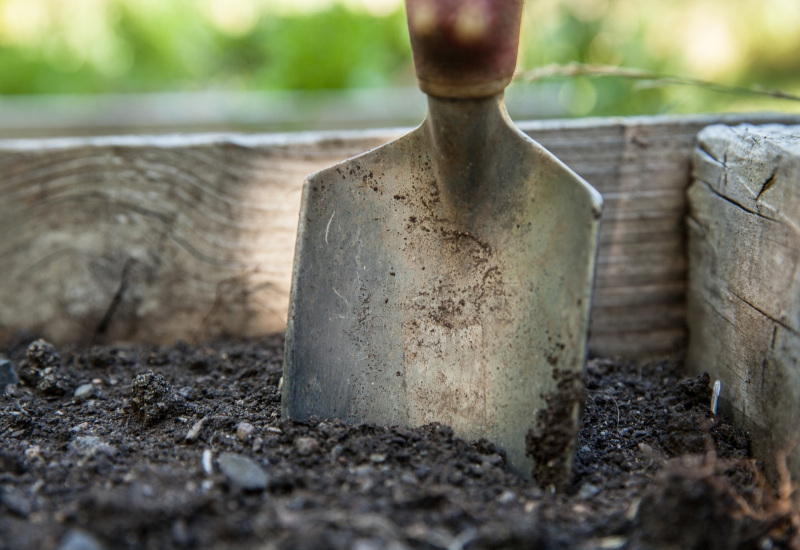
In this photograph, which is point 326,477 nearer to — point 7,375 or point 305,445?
point 305,445

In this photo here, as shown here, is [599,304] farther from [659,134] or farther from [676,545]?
[676,545]

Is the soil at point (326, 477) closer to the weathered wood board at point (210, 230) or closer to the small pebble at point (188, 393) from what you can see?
the small pebble at point (188, 393)

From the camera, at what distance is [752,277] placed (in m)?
1.22

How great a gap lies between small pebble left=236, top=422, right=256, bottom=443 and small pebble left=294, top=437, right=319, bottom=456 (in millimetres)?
84

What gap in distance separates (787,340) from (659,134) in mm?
603

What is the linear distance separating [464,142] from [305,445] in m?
0.52

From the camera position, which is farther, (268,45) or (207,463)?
(268,45)

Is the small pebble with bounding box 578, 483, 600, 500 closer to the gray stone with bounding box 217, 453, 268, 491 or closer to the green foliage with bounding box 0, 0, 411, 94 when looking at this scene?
the gray stone with bounding box 217, 453, 268, 491

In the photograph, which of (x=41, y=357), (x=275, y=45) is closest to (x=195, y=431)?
(x=41, y=357)

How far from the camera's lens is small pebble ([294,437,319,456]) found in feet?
3.61

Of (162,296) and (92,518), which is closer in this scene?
(92,518)

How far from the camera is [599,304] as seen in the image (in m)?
1.65

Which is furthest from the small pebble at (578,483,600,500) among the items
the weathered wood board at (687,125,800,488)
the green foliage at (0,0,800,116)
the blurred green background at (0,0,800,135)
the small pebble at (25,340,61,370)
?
the green foliage at (0,0,800,116)

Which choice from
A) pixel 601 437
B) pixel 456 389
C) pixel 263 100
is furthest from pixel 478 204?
pixel 263 100
